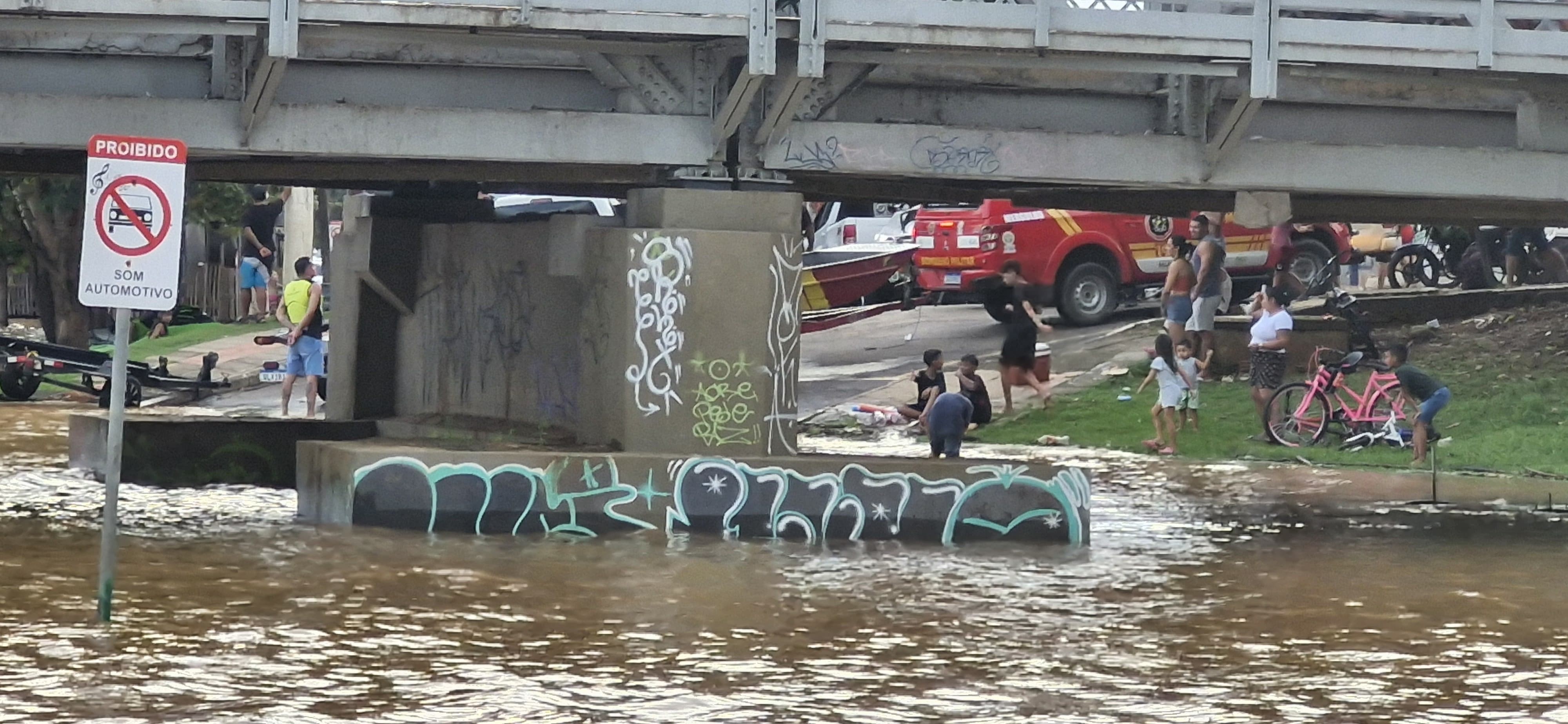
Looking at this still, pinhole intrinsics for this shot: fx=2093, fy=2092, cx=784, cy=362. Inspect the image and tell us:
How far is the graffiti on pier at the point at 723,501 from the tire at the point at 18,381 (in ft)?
43.8

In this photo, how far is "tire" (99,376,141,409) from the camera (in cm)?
2534

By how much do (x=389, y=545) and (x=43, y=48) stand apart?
400 centimetres

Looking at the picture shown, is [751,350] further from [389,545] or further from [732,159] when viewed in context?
[389,545]

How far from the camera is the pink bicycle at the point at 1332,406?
67.5 feet

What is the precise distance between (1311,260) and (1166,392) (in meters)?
9.51

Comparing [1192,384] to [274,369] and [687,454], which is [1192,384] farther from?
[274,369]

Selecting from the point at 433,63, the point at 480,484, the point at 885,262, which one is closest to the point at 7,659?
the point at 480,484

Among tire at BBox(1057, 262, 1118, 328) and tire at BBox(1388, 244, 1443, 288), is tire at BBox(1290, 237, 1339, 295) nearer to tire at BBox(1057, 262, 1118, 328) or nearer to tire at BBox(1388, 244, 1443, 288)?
tire at BBox(1388, 244, 1443, 288)

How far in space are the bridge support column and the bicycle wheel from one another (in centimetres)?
780

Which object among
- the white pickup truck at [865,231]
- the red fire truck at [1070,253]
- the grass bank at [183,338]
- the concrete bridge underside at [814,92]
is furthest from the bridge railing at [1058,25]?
the grass bank at [183,338]

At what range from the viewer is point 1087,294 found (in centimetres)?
2792

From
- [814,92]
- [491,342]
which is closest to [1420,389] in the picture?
[814,92]

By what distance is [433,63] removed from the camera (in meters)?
14.5

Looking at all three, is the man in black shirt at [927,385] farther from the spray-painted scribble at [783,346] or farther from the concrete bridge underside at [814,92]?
the spray-painted scribble at [783,346]
